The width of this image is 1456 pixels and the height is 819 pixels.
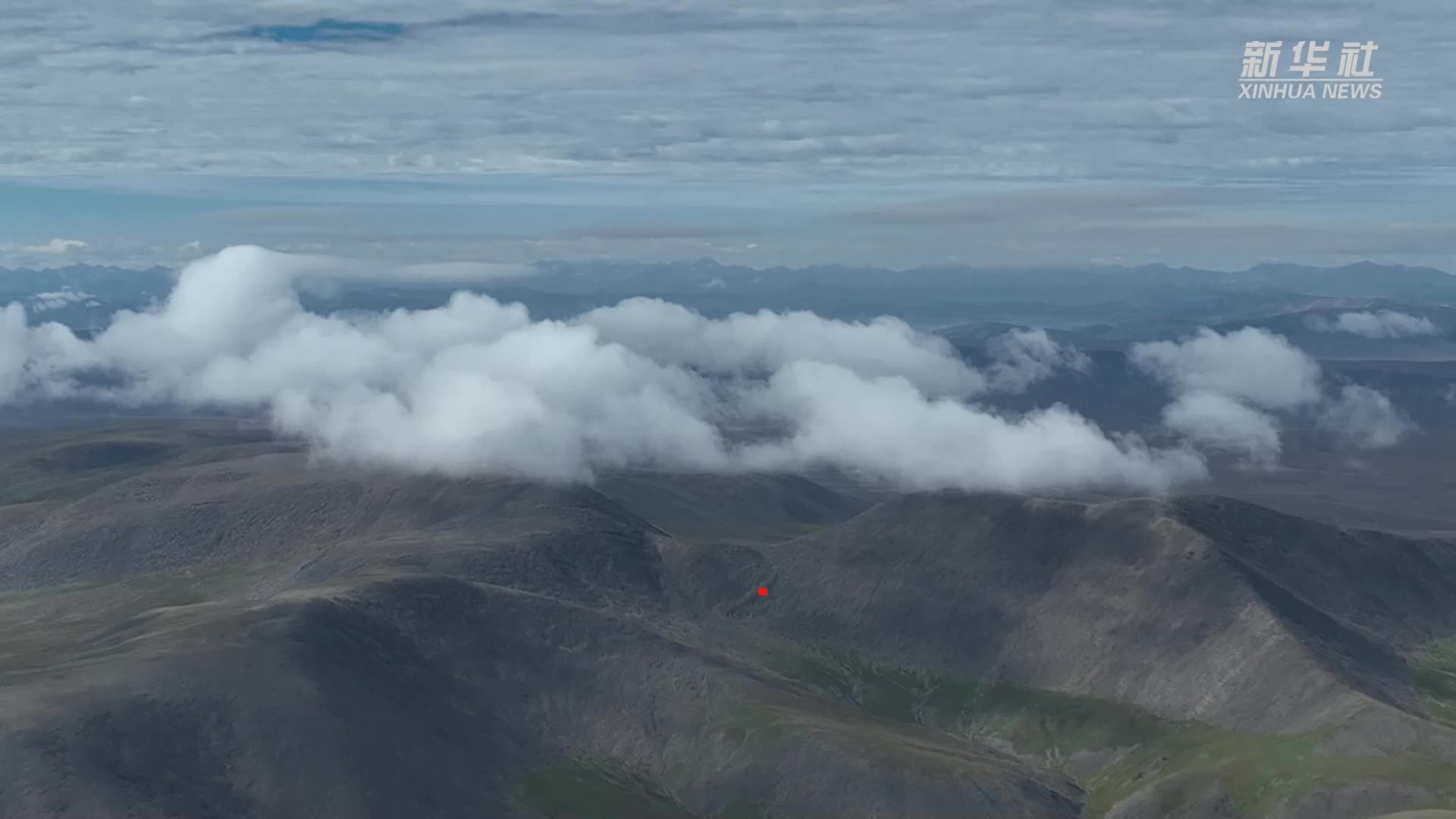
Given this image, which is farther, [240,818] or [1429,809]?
[240,818]

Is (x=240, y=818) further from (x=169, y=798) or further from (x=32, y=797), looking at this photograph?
(x=32, y=797)

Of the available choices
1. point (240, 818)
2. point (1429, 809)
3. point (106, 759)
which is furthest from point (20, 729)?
point (1429, 809)

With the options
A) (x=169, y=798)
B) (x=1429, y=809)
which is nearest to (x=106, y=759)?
(x=169, y=798)

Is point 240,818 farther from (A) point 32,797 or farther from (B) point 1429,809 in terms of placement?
(B) point 1429,809

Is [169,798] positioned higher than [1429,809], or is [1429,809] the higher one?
[1429,809]

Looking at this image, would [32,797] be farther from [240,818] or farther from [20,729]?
[240,818]

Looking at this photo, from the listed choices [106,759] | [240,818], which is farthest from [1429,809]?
[106,759]

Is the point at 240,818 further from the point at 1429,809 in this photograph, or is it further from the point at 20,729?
the point at 1429,809

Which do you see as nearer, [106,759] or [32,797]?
[32,797]
